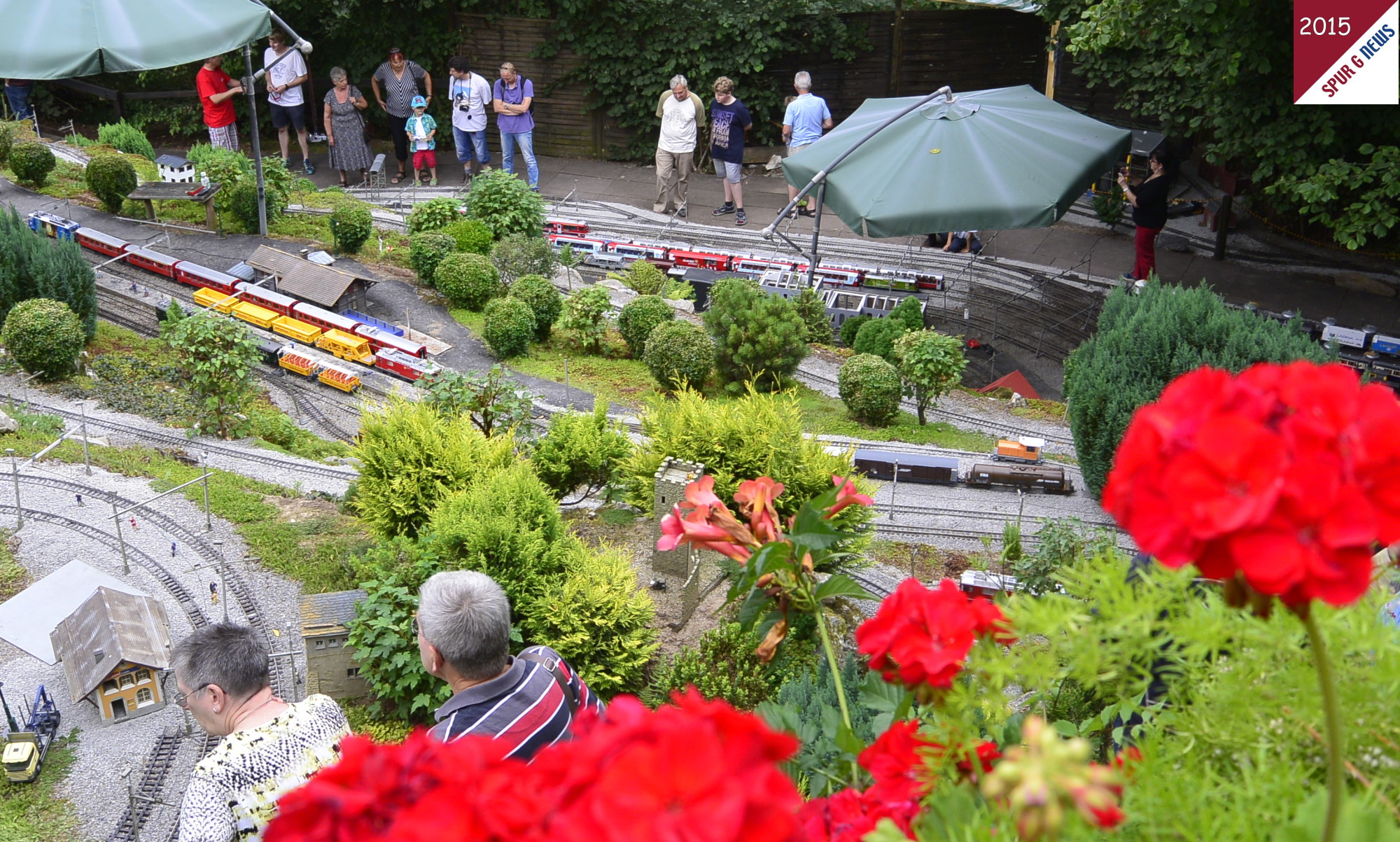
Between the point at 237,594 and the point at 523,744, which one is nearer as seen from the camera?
the point at 523,744

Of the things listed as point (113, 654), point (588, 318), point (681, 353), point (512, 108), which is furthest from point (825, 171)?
point (113, 654)

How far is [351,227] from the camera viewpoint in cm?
1548

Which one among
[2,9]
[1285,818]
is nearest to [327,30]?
[2,9]

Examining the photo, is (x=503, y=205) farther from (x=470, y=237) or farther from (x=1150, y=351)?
(x=1150, y=351)

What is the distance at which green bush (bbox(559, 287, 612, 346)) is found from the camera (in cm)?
1404

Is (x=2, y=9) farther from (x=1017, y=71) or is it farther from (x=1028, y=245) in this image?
(x=1017, y=71)

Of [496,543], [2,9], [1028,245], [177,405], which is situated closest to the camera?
[496,543]

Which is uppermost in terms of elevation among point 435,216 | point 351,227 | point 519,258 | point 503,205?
point 503,205

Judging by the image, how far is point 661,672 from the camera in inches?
261

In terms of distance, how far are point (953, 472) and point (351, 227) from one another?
30.1 feet

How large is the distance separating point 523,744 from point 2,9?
11.8 metres

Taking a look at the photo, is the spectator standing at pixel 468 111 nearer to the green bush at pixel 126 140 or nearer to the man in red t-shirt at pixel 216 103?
the man in red t-shirt at pixel 216 103

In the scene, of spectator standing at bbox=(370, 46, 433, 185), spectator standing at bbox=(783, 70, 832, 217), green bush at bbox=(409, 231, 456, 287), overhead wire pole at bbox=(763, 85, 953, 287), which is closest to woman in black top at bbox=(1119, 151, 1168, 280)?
overhead wire pole at bbox=(763, 85, 953, 287)

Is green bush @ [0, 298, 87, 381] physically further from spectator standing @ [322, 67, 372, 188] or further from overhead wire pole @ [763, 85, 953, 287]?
spectator standing @ [322, 67, 372, 188]
